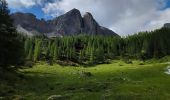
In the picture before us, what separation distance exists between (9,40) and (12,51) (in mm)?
3277

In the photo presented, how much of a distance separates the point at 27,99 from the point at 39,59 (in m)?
123

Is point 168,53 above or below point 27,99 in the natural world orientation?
above

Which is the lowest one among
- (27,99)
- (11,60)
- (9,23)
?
(27,99)

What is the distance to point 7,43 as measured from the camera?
73062mm

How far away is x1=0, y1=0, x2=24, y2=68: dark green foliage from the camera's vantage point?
71250 mm

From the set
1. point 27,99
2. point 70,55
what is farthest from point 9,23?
point 70,55

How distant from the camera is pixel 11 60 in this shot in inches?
2918

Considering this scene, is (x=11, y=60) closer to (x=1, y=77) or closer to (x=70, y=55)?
(x=1, y=77)

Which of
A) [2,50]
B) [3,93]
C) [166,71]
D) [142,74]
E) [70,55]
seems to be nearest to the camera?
[3,93]

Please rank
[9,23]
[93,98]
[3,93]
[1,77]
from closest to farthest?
[93,98] → [3,93] → [1,77] → [9,23]

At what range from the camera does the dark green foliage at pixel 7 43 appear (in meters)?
71.2

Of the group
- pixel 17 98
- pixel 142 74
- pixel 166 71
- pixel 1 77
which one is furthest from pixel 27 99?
pixel 166 71

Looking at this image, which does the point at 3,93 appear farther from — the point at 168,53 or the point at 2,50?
the point at 168,53

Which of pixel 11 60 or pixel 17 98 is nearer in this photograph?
pixel 17 98
